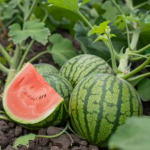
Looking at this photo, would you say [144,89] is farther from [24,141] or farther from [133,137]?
[133,137]

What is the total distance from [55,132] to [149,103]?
2.78ft

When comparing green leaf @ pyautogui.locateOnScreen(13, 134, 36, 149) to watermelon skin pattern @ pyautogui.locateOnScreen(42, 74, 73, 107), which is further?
watermelon skin pattern @ pyautogui.locateOnScreen(42, 74, 73, 107)

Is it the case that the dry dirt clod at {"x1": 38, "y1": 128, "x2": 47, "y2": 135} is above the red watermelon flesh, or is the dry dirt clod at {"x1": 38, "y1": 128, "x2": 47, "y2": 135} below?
below

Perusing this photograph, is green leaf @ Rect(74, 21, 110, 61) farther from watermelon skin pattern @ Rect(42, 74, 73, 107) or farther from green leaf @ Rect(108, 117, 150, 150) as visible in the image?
green leaf @ Rect(108, 117, 150, 150)

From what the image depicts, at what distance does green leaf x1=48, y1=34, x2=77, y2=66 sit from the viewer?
2.17m

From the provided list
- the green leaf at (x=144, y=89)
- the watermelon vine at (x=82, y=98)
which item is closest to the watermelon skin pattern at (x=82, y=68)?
the watermelon vine at (x=82, y=98)

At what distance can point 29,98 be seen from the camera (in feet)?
4.99

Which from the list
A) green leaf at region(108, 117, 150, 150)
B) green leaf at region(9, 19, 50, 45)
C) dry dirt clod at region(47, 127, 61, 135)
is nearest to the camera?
green leaf at region(108, 117, 150, 150)

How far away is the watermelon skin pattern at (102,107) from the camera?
1.32 metres

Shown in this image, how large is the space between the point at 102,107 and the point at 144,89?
593mm

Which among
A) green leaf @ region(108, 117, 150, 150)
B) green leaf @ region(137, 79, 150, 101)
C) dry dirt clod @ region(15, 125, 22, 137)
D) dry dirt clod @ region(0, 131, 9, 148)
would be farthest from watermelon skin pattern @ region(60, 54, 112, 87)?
green leaf @ region(108, 117, 150, 150)

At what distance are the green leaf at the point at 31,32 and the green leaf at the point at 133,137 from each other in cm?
124

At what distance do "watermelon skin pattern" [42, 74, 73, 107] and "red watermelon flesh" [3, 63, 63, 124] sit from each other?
0.07 meters

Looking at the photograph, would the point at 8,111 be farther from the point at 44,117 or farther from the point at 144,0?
the point at 144,0
